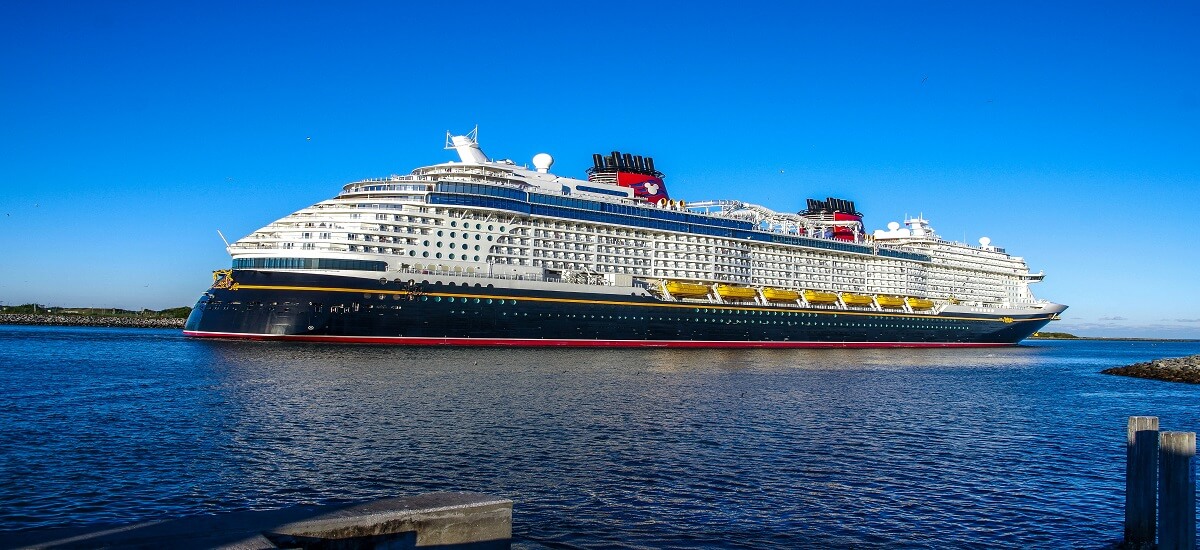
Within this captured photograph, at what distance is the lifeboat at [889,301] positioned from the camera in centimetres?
8956

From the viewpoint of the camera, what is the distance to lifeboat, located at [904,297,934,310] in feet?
305

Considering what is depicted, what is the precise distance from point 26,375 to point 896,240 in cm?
9312

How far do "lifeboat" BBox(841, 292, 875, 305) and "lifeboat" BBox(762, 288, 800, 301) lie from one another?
7.55m

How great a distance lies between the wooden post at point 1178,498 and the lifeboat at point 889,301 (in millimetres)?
81074

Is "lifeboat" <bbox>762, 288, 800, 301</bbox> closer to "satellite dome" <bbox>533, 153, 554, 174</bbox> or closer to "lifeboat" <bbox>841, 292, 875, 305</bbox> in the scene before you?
"lifeboat" <bbox>841, 292, 875, 305</bbox>

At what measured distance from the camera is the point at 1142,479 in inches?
472

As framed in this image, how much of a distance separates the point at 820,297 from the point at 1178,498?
7378cm

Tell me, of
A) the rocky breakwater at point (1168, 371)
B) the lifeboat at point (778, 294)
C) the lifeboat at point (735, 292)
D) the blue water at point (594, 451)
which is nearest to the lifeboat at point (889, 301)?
the lifeboat at point (778, 294)

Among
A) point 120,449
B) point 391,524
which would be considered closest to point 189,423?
point 120,449

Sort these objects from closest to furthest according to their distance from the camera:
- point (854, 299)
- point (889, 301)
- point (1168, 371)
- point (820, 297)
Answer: point (1168, 371) → point (820, 297) → point (854, 299) → point (889, 301)

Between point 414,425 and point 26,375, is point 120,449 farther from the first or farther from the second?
point 26,375

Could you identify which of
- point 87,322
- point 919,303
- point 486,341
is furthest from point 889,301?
point 87,322

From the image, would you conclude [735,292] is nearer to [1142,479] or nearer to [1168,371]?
[1168,371]

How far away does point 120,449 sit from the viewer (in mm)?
17891
